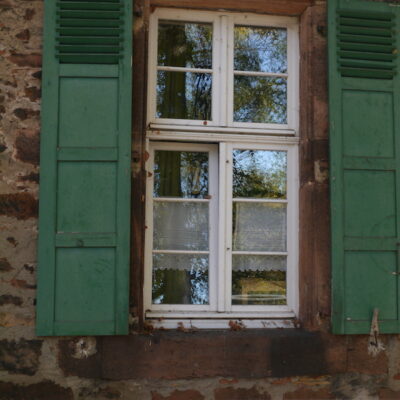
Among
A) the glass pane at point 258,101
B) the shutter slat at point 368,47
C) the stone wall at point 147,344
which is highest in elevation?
the shutter slat at point 368,47

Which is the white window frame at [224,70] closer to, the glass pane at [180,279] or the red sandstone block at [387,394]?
the glass pane at [180,279]

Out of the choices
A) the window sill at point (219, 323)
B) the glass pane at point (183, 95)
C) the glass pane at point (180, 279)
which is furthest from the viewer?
the glass pane at point (183, 95)

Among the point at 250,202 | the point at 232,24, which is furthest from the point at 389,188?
the point at 232,24

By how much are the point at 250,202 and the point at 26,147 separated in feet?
5.11

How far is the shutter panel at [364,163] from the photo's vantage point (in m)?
3.41

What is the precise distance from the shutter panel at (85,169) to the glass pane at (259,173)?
84 centimetres

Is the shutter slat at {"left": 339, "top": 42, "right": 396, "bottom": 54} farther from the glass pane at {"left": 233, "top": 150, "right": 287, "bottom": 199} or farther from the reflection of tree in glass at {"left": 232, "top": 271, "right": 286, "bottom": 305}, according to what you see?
the reflection of tree in glass at {"left": 232, "top": 271, "right": 286, "bottom": 305}

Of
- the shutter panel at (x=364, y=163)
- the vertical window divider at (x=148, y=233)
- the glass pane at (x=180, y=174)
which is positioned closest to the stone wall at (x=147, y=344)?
the shutter panel at (x=364, y=163)

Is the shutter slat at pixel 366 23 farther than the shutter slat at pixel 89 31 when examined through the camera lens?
Yes

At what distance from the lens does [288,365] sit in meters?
3.40

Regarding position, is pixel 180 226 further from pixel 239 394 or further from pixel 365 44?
pixel 365 44

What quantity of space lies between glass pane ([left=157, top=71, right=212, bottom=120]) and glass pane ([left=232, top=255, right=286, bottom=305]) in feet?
3.53

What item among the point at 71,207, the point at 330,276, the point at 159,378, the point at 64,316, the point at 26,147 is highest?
the point at 26,147

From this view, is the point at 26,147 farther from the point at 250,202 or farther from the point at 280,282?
the point at 280,282
